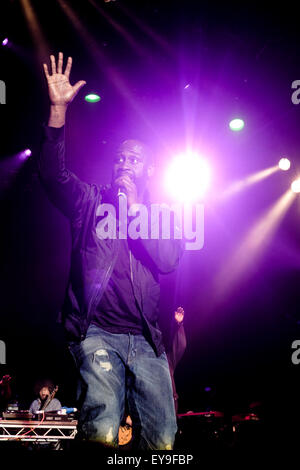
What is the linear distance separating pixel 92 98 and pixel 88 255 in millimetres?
6217

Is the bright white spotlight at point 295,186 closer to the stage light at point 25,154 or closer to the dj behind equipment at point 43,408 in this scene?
the stage light at point 25,154

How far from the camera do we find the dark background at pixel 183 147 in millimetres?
6242

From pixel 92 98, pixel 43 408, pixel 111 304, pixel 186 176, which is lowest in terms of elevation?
pixel 43 408

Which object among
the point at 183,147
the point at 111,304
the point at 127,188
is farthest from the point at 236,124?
the point at 111,304

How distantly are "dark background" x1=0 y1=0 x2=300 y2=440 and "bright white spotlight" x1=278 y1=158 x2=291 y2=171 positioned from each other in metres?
0.21

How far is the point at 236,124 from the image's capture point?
872cm

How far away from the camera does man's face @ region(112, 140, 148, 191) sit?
2.94 m

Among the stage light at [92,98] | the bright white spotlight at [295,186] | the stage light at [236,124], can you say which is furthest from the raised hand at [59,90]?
the bright white spotlight at [295,186]

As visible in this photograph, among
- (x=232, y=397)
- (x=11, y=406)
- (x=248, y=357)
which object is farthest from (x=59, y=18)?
(x=232, y=397)

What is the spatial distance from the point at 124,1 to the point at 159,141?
3.30m

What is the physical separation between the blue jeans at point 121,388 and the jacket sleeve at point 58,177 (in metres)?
0.84

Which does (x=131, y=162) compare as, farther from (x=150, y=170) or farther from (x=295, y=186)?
(x=295, y=186)

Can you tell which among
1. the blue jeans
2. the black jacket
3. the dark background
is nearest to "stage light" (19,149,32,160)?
the dark background

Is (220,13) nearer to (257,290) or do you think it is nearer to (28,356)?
(257,290)
